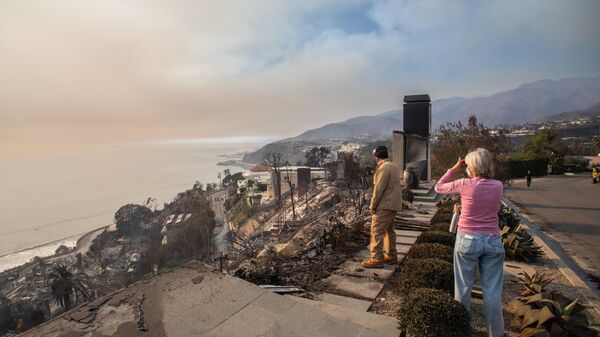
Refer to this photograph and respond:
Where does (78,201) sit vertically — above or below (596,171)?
below

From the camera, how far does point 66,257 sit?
38.9 meters

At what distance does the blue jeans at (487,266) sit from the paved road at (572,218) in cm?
438

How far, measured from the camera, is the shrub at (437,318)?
257cm

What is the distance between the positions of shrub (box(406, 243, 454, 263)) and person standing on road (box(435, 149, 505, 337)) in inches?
51.3

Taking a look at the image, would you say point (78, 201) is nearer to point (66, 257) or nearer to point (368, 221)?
point (66, 257)

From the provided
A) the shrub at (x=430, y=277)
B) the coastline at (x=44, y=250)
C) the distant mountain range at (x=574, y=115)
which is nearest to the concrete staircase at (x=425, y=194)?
the shrub at (x=430, y=277)

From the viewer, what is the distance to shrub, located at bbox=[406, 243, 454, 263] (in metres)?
4.10

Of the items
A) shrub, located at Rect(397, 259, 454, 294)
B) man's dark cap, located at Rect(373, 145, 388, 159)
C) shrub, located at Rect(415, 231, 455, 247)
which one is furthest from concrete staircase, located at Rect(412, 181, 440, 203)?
shrub, located at Rect(397, 259, 454, 294)

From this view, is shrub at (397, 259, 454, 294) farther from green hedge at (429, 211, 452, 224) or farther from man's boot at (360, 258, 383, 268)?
green hedge at (429, 211, 452, 224)

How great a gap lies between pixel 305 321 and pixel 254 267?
1.95 meters

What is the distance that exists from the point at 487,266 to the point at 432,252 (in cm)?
151

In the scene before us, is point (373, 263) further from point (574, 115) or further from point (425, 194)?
point (574, 115)

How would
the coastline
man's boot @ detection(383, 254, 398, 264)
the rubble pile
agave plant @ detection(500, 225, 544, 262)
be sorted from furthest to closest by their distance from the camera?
1. the coastline
2. agave plant @ detection(500, 225, 544, 262)
3. man's boot @ detection(383, 254, 398, 264)
4. the rubble pile

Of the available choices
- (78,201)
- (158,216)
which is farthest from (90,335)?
(78,201)
